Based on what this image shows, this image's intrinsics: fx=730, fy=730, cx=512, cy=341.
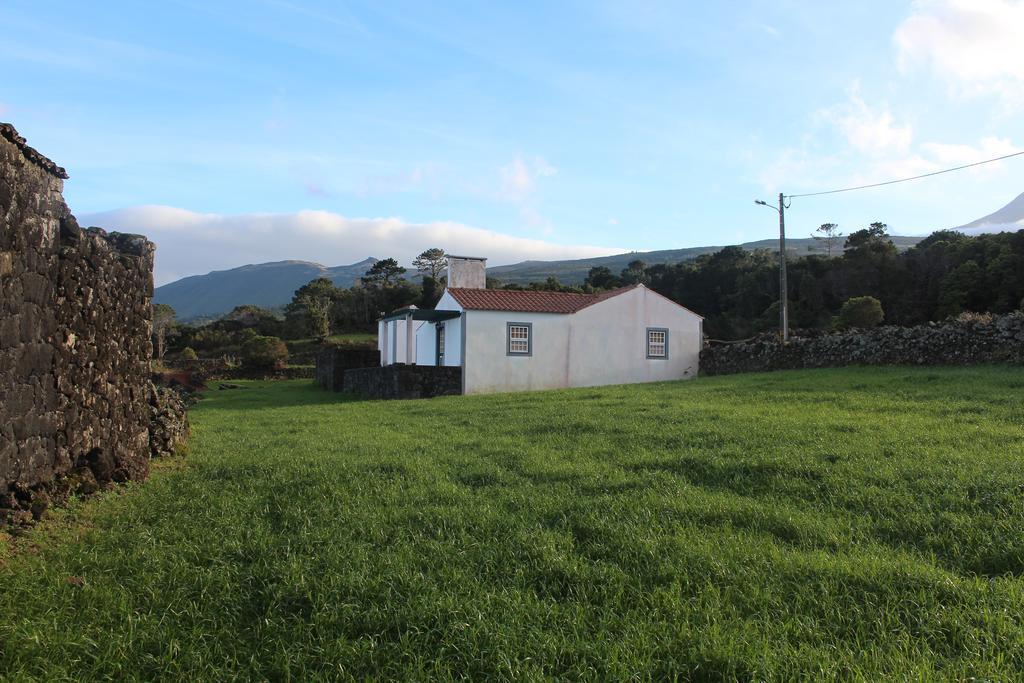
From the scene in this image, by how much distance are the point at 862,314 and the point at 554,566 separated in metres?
35.4

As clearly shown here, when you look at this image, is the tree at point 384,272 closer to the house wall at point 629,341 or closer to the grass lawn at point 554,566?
the house wall at point 629,341

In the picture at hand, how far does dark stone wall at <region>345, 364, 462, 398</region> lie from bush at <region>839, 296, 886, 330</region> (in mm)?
21325

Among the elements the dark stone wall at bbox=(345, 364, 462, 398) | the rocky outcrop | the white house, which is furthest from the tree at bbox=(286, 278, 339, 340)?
the rocky outcrop

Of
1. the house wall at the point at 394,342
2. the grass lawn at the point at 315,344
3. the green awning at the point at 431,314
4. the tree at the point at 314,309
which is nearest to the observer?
the green awning at the point at 431,314

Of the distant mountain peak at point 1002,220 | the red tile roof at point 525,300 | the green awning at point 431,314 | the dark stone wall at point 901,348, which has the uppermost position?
the distant mountain peak at point 1002,220

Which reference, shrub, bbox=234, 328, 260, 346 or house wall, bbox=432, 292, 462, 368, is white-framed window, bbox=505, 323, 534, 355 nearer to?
house wall, bbox=432, 292, 462, 368

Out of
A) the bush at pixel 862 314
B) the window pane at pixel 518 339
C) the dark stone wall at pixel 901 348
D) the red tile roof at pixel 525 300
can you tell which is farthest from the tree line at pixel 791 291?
the window pane at pixel 518 339

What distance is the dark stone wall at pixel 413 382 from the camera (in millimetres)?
22328

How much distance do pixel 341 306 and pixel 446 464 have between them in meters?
51.7

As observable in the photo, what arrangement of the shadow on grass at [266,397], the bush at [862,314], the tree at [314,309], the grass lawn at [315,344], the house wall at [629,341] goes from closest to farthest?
the shadow on grass at [266,397], the house wall at [629,341], the bush at [862,314], the grass lawn at [315,344], the tree at [314,309]

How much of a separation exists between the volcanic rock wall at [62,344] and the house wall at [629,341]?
691 inches

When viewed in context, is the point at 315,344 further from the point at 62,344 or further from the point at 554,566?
the point at 554,566

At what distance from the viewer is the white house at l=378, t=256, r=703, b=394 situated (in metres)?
24.0

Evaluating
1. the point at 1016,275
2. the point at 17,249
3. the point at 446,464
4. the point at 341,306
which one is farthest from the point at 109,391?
the point at 341,306
